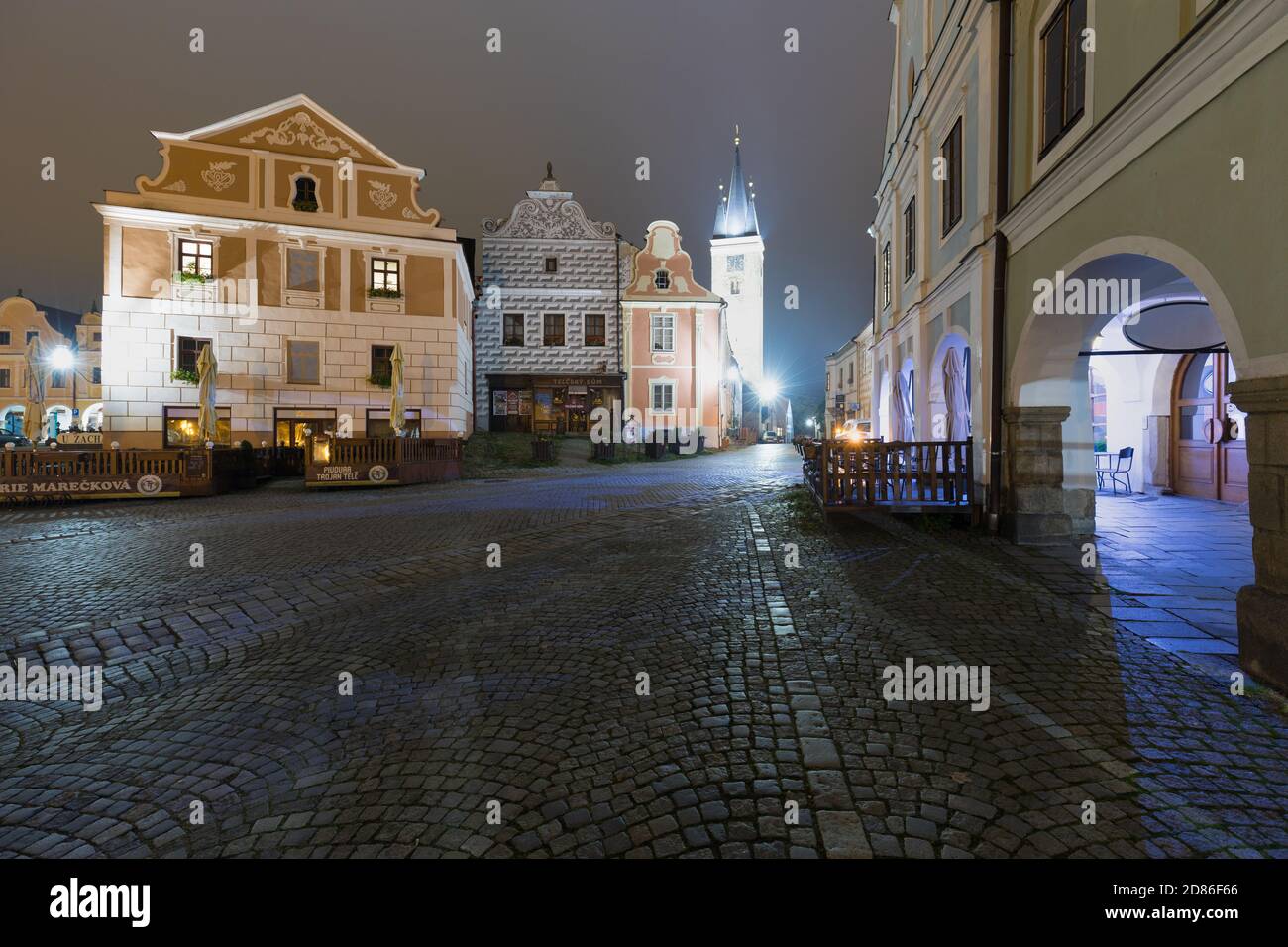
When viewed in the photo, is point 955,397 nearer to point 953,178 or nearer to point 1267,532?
point 953,178

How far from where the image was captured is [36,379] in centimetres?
2748

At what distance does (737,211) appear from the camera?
67812 mm

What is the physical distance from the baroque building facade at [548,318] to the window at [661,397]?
1713 millimetres

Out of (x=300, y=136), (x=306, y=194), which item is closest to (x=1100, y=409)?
(x=306, y=194)

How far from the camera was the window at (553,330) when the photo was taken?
112 ft

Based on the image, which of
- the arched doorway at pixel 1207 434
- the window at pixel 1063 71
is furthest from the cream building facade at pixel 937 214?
the arched doorway at pixel 1207 434

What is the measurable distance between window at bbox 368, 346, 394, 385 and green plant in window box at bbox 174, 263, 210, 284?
239 inches

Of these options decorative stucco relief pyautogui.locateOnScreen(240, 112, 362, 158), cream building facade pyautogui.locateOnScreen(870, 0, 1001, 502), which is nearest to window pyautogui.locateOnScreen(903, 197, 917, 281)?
cream building facade pyautogui.locateOnScreen(870, 0, 1001, 502)

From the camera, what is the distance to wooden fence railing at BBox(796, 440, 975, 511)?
1021 centimetres

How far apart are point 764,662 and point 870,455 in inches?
275

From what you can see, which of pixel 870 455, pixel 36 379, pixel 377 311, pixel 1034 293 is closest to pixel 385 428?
pixel 377 311

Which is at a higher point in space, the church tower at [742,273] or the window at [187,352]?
the church tower at [742,273]

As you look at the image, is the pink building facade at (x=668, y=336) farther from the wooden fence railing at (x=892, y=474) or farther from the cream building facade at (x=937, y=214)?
the wooden fence railing at (x=892, y=474)
